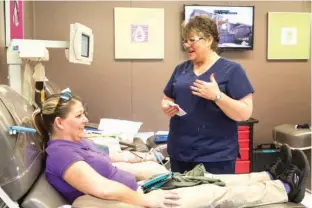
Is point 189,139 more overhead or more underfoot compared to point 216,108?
more underfoot

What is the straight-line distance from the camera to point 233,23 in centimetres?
364

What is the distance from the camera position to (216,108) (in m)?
1.93

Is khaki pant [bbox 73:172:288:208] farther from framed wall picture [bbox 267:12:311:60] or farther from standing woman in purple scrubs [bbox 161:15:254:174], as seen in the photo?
framed wall picture [bbox 267:12:311:60]

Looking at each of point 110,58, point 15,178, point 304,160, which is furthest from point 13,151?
point 110,58

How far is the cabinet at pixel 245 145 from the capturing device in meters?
3.39

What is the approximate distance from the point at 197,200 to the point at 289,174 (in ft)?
1.69

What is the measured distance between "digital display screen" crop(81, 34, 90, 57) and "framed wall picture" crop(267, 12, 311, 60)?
6.91 ft

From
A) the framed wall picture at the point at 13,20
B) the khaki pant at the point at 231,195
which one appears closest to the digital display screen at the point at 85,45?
the framed wall picture at the point at 13,20

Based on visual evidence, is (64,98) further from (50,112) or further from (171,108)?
(171,108)

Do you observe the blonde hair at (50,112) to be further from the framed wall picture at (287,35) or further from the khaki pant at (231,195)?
the framed wall picture at (287,35)

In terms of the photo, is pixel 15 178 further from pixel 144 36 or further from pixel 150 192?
pixel 144 36

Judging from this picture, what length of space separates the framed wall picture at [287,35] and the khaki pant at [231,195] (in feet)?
7.28

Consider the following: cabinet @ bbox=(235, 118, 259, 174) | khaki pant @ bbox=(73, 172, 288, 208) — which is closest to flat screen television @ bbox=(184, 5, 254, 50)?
cabinet @ bbox=(235, 118, 259, 174)

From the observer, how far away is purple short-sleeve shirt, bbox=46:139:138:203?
155 cm
